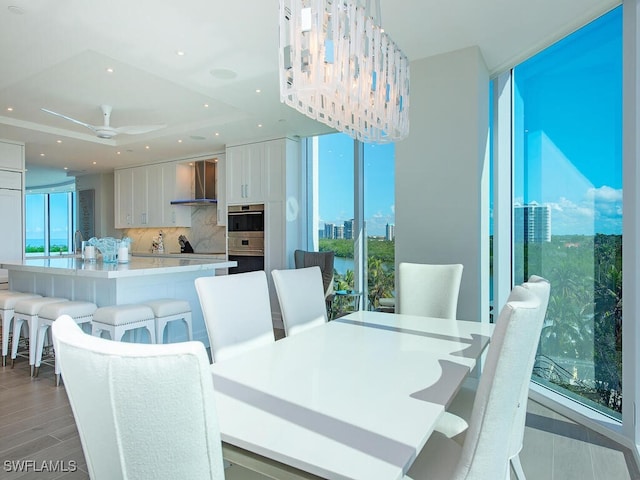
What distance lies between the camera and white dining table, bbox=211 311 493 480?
852 mm

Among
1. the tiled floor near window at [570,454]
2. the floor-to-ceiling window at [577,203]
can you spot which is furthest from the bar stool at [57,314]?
the floor-to-ceiling window at [577,203]

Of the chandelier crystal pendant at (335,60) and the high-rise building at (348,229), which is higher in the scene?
the chandelier crystal pendant at (335,60)

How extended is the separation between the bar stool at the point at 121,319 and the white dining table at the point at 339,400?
5.81 feet

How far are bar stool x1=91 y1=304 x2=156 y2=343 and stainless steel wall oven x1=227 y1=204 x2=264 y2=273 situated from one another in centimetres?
240

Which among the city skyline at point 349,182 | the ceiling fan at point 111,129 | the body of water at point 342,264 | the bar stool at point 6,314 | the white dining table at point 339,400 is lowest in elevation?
the bar stool at point 6,314

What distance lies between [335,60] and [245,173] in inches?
171


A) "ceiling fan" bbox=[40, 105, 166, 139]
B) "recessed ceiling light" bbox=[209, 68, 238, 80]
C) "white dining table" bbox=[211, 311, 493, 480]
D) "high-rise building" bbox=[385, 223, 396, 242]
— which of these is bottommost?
"white dining table" bbox=[211, 311, 493, 480]

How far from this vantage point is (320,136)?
17.8 ft

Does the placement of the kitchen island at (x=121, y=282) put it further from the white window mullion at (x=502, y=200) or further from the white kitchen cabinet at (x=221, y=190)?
the white window mullion at (x=502, y=200)

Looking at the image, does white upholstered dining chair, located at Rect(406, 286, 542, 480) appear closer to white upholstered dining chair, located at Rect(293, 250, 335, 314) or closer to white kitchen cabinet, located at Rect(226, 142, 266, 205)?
white upholstered dining chair, located at Rect(293, 250, 335, 314)

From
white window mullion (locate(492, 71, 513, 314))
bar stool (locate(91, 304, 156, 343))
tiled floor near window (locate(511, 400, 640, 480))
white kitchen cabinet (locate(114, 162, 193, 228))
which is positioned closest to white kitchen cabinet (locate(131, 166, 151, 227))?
white kitchen cabinet (locate(114, 162, 193, 228))

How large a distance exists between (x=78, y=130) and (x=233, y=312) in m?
4.84

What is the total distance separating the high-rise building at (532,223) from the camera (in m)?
3.10

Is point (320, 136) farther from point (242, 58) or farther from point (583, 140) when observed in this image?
point (583, 140)
